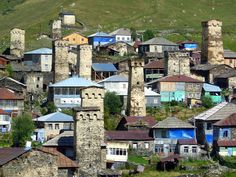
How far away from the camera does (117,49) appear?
99.5 metres

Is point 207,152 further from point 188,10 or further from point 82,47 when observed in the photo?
point 188,10

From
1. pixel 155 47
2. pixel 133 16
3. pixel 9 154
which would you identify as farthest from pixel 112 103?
pixel 133 16

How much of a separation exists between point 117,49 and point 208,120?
31.9m

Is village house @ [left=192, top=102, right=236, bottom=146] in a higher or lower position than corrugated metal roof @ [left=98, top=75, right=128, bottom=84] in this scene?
lower

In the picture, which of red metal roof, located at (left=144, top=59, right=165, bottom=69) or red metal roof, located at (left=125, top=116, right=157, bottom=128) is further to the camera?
red metal roof, located at (left=144, top=59, right=165, bottom=69)

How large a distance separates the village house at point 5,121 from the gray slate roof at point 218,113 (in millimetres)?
14012

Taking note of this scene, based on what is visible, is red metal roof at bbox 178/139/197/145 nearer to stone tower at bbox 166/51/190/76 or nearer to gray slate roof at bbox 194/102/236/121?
gray slate roof at bbox 194/102/236/121

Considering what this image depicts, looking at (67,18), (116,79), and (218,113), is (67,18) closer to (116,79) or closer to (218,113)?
(116,79)

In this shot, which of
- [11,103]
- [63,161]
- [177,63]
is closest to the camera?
[63,161]

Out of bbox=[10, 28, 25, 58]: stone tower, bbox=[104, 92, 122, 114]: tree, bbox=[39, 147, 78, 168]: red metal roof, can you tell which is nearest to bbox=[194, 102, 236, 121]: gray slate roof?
bbox=[104, 92, 122, 114]: tree

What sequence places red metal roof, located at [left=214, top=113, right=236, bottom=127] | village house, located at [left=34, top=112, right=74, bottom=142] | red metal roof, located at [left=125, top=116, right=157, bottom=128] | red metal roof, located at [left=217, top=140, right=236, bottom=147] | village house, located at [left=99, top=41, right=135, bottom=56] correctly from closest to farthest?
red metal roof, located at [left=217, top=140, right=236, bottom=147] → red metal roof, located at [left=214, top=113, right=236, bottom=127] → red metal roof, located at [left=125, top=116, right=157, bottom=128] → village house, located at [left=34, top=112, right=74, bottom=142] → village house, located at [left=99, top=41, right=135, bottom=56]

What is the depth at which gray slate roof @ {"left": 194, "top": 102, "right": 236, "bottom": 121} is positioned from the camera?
69.1 metres

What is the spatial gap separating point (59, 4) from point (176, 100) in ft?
191

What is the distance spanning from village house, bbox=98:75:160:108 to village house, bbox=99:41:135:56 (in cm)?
1543
